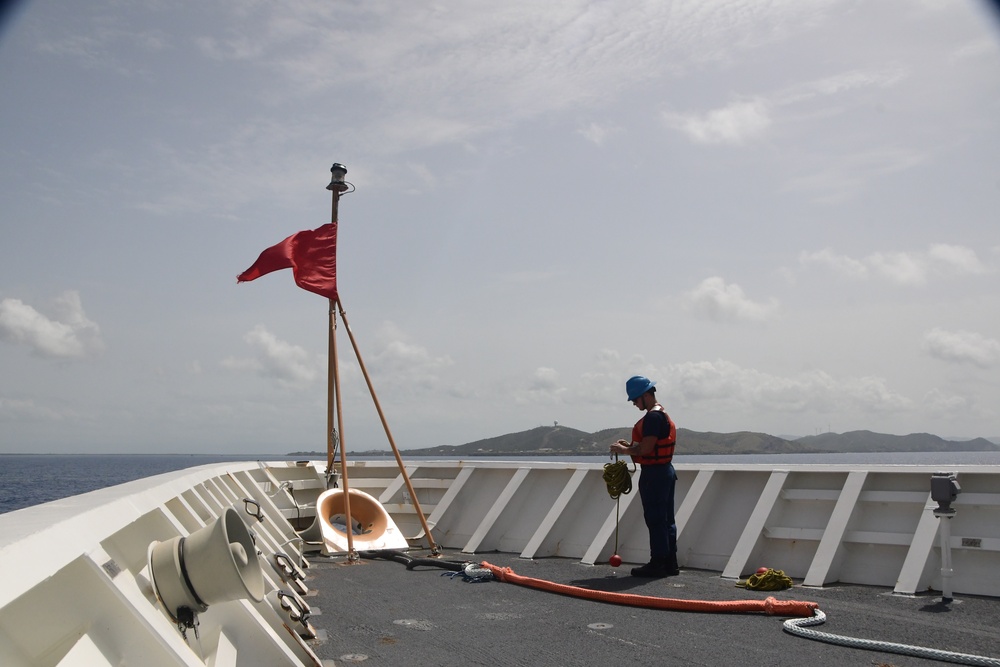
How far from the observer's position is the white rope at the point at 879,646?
162 inches

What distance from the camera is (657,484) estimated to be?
7.12 m

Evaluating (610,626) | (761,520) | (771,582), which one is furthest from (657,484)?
(610,626)

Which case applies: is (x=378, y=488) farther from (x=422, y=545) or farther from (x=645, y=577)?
(x=645, y=577)

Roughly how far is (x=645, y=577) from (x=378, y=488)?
487 centimetres

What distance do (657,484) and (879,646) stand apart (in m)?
2.84

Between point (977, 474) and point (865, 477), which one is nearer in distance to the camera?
point (977, 474)

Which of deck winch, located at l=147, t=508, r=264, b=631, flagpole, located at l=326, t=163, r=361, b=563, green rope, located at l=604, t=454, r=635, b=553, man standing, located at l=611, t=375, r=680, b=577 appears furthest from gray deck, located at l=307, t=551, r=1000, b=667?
flagpole, located at l=326, t=163, r=361, b=563

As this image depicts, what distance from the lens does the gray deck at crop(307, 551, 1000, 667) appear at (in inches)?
175

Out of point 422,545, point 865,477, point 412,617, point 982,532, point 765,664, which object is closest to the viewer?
point 765,664

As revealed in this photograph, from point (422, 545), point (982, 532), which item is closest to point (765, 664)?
point (982, 532)

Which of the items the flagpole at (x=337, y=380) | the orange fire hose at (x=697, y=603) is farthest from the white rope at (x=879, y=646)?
the flagpole at (x=337, y=380)

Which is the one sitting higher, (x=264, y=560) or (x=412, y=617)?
(x=264, y=560)

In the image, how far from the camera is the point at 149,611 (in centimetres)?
250

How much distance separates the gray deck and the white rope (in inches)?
1.4
